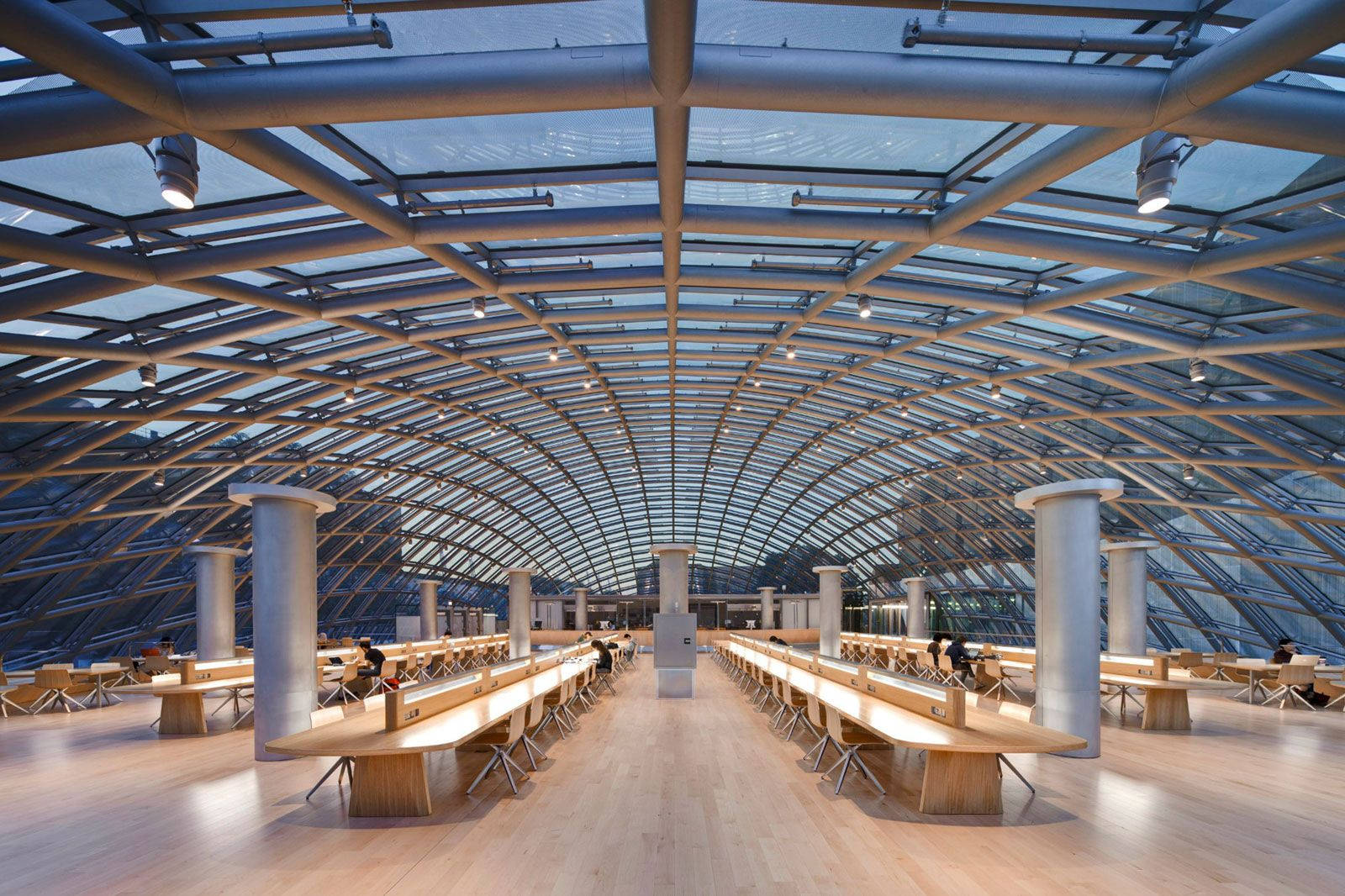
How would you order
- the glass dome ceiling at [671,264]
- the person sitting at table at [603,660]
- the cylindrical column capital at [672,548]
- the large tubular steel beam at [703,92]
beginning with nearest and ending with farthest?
1. the large tubular steel beam at [703,92]
2. the glass dome ceiling at [671,264]
3. the cylindrical column capital at [672,548]
4. the person sitting at table at [603,660]

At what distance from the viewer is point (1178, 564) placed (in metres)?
28.3

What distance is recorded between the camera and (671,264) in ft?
43.3

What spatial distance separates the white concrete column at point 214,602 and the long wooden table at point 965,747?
18162 millimetres

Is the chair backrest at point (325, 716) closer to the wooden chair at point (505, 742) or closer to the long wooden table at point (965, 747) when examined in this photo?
the wooden chair at point (505, 742)

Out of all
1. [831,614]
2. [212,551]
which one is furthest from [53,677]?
[831,614]

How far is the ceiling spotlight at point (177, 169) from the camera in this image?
7016 mm

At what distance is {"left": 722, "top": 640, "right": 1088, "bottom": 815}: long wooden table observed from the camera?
23.4 ft

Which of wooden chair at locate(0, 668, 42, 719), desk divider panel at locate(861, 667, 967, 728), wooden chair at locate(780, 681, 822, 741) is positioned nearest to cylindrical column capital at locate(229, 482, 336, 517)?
wooden chair at locate(780, 681, 822, 741)

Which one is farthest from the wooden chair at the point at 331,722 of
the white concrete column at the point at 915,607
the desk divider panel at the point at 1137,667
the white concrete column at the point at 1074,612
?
the white concrete column at the point at 915,607

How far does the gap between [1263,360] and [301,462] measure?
79.7 feet

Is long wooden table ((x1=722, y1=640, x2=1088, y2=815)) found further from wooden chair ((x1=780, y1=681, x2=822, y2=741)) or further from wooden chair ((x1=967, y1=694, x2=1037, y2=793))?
wooden chair ((x1=780, y1=681, x2=822, y2=741))

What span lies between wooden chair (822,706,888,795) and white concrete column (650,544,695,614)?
411 inches

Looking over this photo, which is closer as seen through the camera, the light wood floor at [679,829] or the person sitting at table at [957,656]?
the light wood floor at [679,829]

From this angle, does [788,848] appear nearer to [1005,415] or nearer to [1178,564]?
[1005,415]
